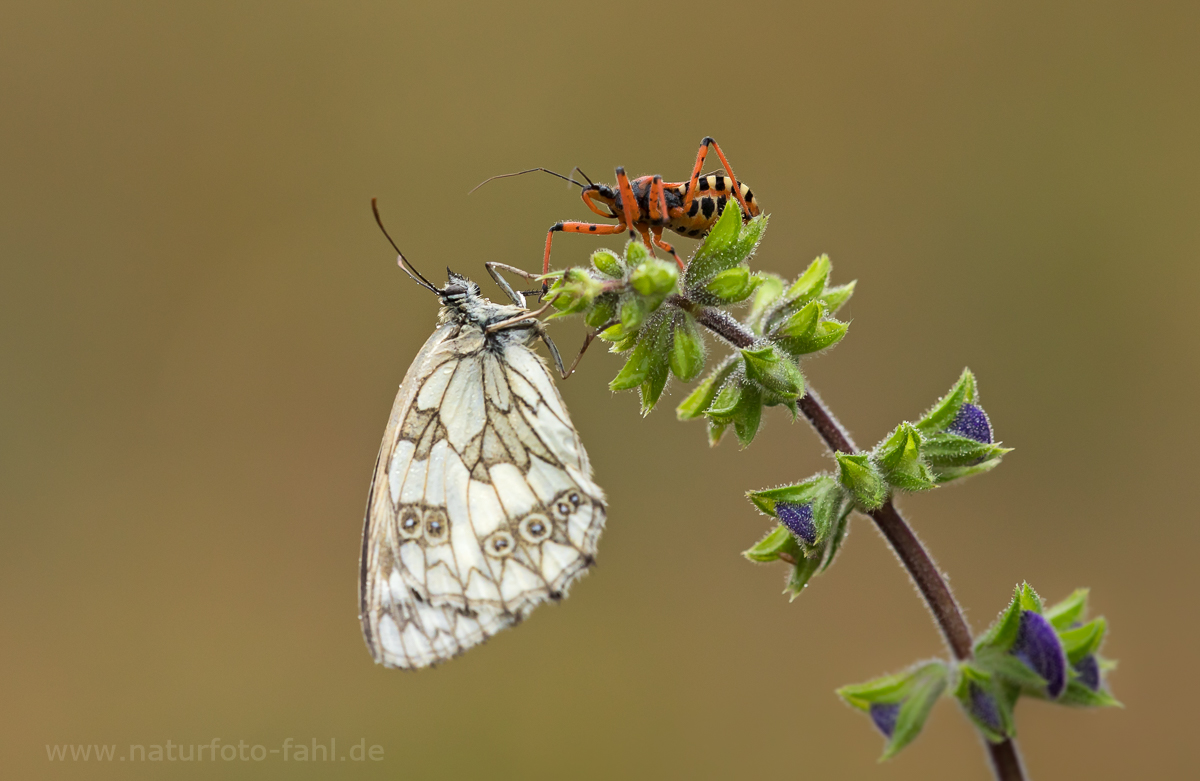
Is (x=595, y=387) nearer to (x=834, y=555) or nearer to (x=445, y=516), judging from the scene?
(x=445, y=516)

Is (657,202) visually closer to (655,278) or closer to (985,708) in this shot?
(655,278)

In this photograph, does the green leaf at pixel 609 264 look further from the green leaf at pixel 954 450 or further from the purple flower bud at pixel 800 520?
the green leaf at pixel 954 450

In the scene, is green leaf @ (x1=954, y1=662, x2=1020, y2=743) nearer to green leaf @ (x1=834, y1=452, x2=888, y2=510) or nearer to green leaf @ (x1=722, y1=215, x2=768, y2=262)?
green leaf @ (x1=834, y1=452, x2=888, y2=510)

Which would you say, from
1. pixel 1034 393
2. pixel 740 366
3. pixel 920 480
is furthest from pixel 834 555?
pixel 1034 393

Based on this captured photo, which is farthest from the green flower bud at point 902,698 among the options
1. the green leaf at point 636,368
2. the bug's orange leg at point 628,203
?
the bug's orange leg at point 628,203

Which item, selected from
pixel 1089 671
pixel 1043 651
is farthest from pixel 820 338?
pixel 1089 671

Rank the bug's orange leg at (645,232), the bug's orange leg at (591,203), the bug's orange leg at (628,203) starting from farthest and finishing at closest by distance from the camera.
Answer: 1. the bug's orange leg at (591,203)
2. the bug's orange leg at (645,232)
3. the bug's orange leg at (628,203)
